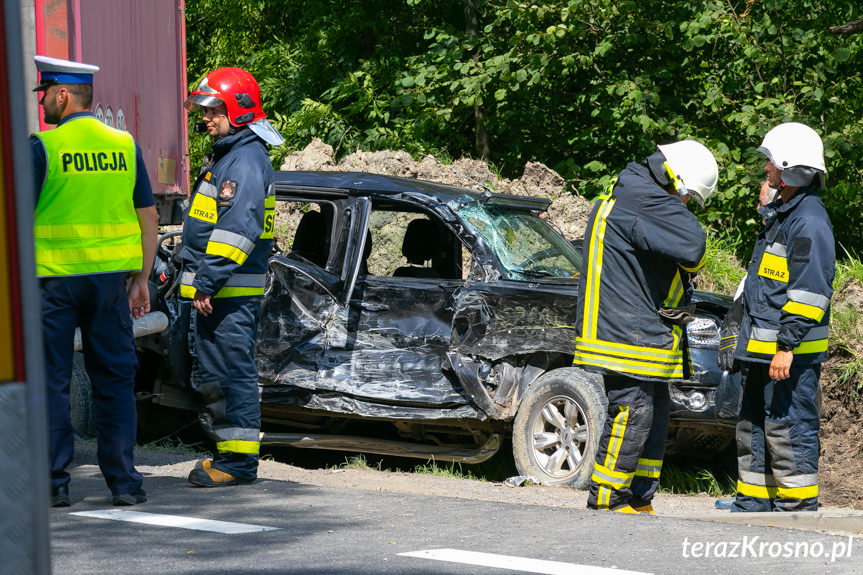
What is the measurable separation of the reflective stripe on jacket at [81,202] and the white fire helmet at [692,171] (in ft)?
8.38

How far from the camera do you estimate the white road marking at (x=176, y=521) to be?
445 centimetres

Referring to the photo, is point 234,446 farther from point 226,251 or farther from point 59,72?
point 59,72

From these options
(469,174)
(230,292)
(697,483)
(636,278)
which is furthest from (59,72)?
(469,174)

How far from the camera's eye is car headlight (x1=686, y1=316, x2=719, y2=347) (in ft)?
21.6

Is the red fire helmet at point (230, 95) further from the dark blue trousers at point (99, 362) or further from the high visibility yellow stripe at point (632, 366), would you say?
the high visibility yellow stripe at point (632, 366)

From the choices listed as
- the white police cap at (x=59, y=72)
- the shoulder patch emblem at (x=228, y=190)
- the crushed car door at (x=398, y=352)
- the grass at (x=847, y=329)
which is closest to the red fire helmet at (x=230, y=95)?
the shoulder patch emblem at (x=228, y=190)

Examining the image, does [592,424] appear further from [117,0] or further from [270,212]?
[117,0]

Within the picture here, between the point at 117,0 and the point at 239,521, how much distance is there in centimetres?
382

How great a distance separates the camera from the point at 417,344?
7000mm

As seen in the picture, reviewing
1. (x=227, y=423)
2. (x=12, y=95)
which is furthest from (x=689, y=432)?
(x=12, y=95)

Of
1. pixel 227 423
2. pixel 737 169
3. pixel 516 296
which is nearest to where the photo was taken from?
pixel 227 423

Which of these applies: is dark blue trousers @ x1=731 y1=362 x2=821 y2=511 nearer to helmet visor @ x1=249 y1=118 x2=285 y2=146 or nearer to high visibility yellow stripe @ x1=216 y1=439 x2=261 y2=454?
high visibility yellow stripe @ x1=216 y1=439 x2=261 y2=454

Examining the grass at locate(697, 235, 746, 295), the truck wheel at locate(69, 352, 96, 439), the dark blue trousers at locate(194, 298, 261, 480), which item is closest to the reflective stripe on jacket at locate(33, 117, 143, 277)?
the dark blue trousers at locate(194, 298, 261, 480)

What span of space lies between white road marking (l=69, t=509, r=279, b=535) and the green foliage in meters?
8.07
